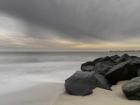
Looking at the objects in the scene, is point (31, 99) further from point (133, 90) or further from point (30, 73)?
point (30, 73)

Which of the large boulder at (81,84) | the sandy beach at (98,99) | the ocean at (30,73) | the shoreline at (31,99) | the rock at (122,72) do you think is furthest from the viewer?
the ocean at (30,73)

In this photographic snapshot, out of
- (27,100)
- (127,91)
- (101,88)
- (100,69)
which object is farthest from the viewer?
(100,69)

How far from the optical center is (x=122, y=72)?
381 inches

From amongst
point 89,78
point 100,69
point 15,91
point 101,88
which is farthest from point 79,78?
point 100,69

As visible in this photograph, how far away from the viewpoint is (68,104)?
20.8 feet

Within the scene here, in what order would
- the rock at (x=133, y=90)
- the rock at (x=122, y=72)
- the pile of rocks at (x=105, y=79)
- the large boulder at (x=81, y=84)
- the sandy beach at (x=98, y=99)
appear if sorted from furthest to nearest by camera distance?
the rock at (x=122, y=72) → the large boulder at (x=81, y=84) → the pile of rocks at (x=105, y=79) → the rock at (x=133, y=90) → the sandy beach at (x=98, y=99)

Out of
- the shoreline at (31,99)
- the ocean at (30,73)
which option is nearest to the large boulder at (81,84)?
the shoreline at (31,99)

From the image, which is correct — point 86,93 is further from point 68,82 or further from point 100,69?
point 100,69

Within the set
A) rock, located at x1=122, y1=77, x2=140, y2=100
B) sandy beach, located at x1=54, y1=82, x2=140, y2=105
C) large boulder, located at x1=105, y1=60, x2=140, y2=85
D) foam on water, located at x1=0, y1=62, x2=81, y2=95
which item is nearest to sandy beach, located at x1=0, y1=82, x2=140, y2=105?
sandy beach, located at x1=54, y1=82, x2=140, y2=105

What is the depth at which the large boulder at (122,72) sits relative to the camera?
9672 millimetres

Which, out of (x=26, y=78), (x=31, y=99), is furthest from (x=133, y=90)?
(x=26, y=78)

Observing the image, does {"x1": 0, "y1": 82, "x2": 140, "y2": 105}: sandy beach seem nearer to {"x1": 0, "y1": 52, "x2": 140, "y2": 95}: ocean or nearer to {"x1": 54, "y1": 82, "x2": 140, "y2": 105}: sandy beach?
{"x1": 54, "y1": 82, "x2": 140, "y2": 105}: sandy beach

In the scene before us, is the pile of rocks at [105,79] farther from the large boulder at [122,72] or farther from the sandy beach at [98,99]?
the sandy beach at [98,99]

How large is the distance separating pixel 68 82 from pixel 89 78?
2.18ft
